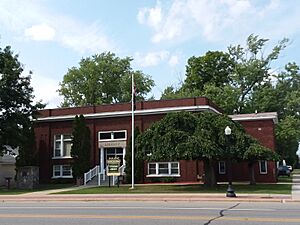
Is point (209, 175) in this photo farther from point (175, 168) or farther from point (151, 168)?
point (151, 168)

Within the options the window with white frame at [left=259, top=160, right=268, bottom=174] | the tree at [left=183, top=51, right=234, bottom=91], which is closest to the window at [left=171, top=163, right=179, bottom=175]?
the window with white frame at [left=259, top=160, right=268, bottom=174]

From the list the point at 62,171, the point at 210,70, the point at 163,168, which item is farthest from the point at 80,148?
the point at 210,70

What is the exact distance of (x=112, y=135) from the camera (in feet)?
127

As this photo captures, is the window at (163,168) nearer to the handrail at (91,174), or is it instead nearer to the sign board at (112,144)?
the sign board at (112,144)

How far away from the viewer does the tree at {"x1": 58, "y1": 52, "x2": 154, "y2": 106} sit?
234ft

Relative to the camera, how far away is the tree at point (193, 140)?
26.2 m

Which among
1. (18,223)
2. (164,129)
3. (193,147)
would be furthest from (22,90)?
(18,223)

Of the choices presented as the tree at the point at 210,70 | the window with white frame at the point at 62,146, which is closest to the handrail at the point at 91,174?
the window with white frame at the point at 62,146

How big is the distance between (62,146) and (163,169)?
1020 centimetres

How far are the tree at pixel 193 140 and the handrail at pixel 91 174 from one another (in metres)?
9.50

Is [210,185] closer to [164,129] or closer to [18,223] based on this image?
[164,129]

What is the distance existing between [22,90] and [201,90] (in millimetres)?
33184

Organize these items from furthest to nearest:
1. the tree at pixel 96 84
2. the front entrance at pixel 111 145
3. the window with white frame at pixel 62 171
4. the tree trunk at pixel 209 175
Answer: the tree at pixel 96 84 < the window with white frame at pixel 62 171 < the front entrance at pixel 111 145 < the tree trunk at pixel 209 175

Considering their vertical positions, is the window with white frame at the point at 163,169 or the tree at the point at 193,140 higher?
the tree at the point at 193,140
